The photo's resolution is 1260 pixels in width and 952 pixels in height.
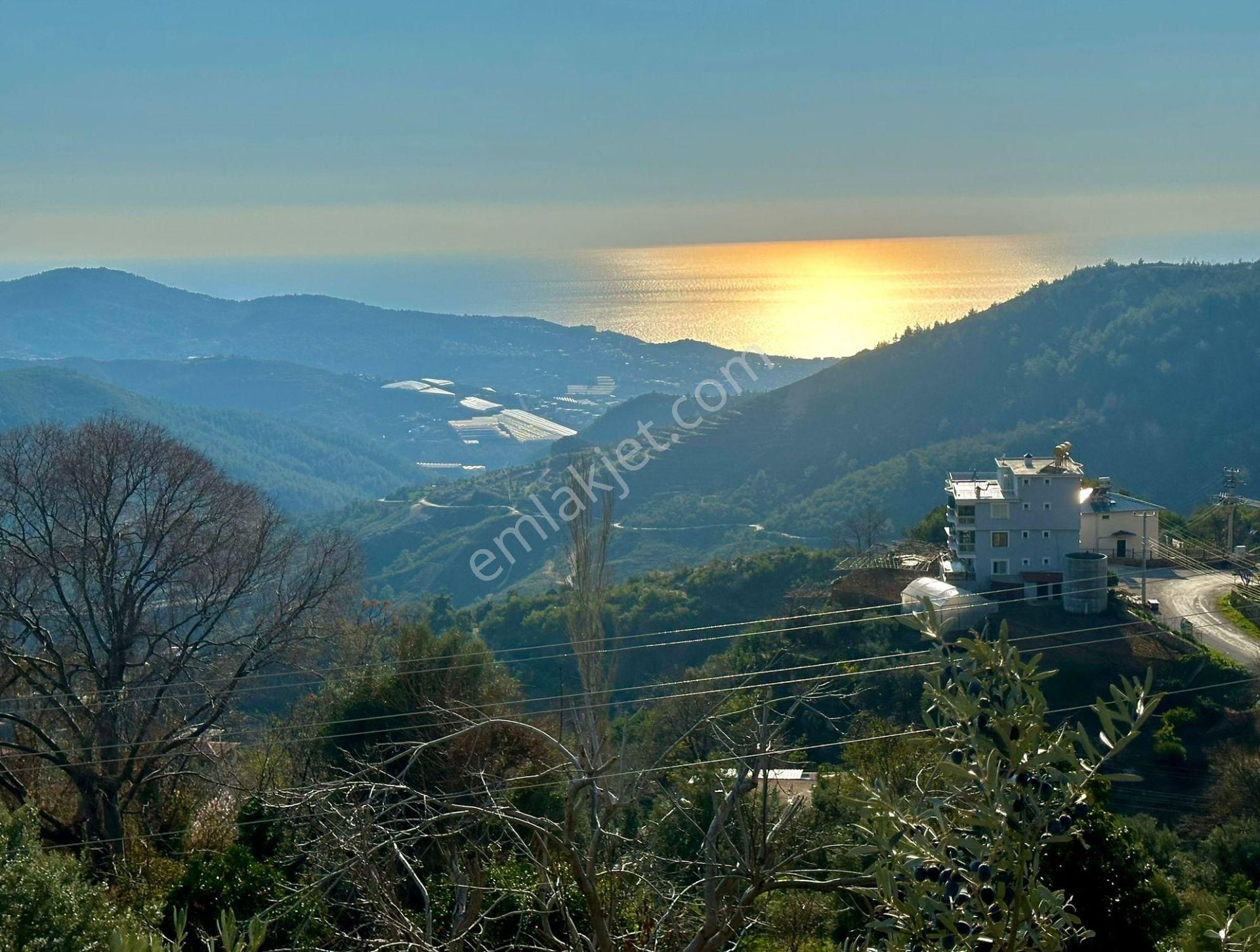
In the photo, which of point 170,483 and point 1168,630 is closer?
point 170,483

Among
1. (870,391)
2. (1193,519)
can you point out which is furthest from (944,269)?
(1193,519)

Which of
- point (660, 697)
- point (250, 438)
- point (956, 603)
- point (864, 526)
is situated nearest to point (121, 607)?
point (660, 697)

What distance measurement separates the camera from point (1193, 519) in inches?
919

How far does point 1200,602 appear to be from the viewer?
15867 millimetres

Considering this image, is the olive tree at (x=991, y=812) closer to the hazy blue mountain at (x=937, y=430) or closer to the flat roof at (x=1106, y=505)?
the flat roof at (x=1106, y=505)

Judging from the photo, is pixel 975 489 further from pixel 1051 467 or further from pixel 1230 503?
pixel 1230 503

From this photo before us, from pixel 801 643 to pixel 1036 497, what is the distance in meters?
3.91

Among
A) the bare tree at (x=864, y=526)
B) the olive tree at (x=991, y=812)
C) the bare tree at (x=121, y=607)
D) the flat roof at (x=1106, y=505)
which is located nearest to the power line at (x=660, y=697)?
the bare tree at (x=121, y=607)

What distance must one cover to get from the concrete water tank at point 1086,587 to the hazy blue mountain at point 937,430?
781 inches

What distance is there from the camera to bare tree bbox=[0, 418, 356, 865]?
10.2m

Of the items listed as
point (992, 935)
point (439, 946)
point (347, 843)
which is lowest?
point (439, 946)

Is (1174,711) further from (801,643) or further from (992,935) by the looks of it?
(992,935)

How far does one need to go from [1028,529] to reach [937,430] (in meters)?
27.8

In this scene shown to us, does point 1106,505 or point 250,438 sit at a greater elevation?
point 1106,505
